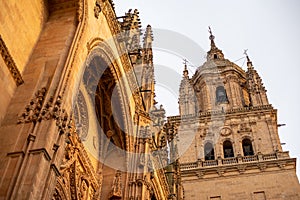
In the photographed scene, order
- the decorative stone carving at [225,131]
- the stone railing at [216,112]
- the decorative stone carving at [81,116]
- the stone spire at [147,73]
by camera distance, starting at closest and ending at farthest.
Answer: the decorative stone carving at [81,116] < the stone spire at [147,73] < the decorative stone carving at [225,131] < the stone railing at [216,112]

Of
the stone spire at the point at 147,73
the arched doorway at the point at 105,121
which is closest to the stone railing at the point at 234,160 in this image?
the stone spire at the point at 147,73

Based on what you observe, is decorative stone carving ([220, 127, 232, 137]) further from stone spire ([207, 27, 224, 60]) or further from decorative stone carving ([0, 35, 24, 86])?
decorative stone carving ([0, 35, 24, 86])

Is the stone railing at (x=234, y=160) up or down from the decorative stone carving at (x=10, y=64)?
up

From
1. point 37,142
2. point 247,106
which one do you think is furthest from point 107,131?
point 247,106

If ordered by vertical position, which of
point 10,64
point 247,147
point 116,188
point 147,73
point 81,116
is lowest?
point 116,188

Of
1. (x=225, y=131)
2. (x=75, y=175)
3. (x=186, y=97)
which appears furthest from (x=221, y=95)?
(x=75, y=175)

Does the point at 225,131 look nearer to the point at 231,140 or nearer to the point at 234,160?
the point at 231,140

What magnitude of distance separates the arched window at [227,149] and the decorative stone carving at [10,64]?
2783 centimetres

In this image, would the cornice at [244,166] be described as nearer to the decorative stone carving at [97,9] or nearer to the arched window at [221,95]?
the arched window at [221,95]

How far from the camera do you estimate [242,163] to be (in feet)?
107

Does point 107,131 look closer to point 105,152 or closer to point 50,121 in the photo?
point 105,152

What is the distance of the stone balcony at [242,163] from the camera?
32.1 meters

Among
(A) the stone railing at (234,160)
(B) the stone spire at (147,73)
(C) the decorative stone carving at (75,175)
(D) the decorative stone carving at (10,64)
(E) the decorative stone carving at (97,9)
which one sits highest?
(A) the stone railing at (234,160)

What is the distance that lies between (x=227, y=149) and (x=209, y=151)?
1440 millimetres
